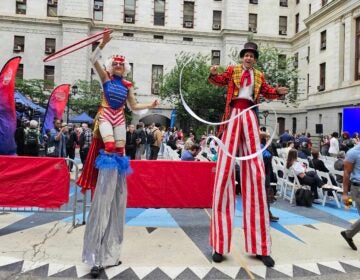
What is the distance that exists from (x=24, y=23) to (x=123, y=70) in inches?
1437

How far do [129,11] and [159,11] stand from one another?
118 inches

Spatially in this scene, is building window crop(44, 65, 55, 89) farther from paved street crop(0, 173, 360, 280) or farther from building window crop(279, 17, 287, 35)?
paved street crop(0, 173, 360, 280)

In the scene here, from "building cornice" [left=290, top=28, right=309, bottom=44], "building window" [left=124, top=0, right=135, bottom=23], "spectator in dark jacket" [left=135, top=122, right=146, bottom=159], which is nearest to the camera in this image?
"spectator in dark jacket" [left=135, top=122, right=146, bottom=159]

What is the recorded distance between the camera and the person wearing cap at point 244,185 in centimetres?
472

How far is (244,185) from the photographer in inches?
189

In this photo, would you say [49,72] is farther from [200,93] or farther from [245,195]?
[245,195]

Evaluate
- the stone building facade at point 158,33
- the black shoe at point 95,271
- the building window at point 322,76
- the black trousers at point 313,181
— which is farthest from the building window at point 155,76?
the black shoe at point 95,271

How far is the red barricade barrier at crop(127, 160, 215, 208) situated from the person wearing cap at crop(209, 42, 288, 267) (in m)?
1.88

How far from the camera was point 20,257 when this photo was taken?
467 centimetres


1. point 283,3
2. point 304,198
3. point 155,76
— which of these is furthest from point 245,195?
point 283,3

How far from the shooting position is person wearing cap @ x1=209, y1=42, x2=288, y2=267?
4719 mm

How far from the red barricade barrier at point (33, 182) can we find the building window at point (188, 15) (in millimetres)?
35148

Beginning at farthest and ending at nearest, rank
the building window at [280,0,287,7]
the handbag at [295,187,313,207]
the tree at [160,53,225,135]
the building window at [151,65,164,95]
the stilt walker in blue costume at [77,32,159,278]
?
the building window at [280,0,287,7]
the building window at [151,65,164,95]
the tree at [160,53,225,135]
the handbag at [295,187,313,207]
the stilt walker in blue costume at [77,32,159,278]

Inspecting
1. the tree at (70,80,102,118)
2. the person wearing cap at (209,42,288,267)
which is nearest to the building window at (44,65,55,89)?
the tree at (70,80,102,118)
